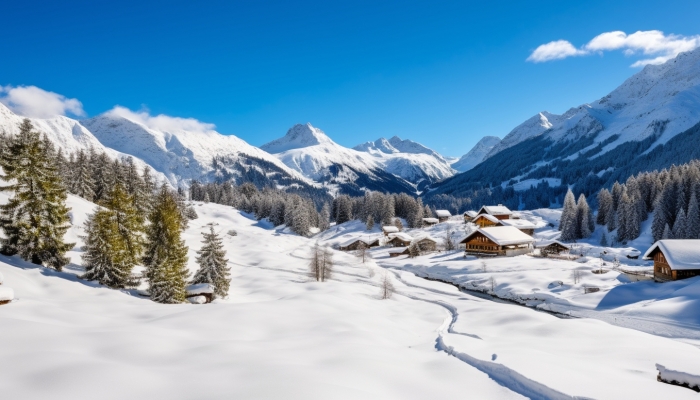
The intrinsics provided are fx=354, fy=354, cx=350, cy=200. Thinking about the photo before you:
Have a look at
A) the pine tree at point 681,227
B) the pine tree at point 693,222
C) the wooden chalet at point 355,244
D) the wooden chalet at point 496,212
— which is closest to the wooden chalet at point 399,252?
the wooden chalet at point 355,244

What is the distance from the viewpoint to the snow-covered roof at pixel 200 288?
108 ft

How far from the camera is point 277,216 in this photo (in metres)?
126

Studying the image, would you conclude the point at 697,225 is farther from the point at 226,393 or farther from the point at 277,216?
the point at 277,216

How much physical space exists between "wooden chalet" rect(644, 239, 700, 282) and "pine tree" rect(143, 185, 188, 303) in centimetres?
5285

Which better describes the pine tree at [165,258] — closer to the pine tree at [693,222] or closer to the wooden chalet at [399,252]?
the wooden chalet at [399,252]

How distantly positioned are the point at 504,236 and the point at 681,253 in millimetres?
30107

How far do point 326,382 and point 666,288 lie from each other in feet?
158

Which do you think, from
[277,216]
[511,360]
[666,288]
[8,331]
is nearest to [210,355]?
[8,331]

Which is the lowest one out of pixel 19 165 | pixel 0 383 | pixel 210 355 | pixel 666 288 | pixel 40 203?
pixel 666 288

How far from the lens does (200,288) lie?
33.3 meters

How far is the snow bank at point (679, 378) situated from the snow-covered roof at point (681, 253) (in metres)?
38.5

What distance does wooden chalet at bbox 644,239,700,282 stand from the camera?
133 feet

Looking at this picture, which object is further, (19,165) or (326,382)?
(19,165)

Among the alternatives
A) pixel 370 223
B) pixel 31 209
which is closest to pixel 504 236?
pixel 370 223
